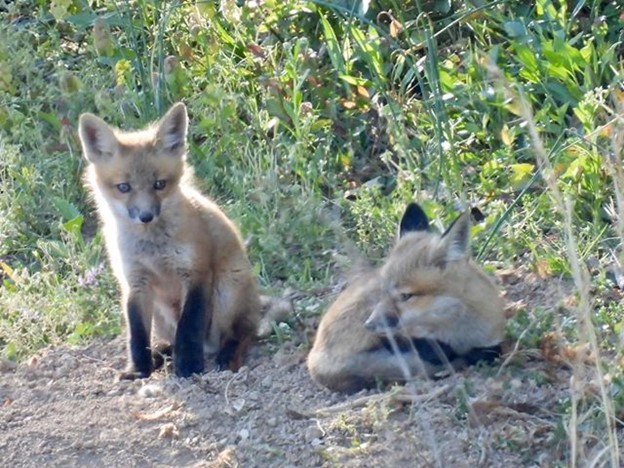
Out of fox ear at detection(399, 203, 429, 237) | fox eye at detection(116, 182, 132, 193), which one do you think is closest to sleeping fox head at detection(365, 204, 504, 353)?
fox ear at detection(399, 203, 429, 237)

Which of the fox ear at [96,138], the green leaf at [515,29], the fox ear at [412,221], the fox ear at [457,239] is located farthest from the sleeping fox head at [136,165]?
the green leaf at [515,29]

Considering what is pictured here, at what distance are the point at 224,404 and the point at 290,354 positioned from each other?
27.9 inches

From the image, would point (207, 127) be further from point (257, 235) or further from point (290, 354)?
point (290, 354)

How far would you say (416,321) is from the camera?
5.63 metres

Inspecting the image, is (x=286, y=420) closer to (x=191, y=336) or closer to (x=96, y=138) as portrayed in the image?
(x=191, y=336)

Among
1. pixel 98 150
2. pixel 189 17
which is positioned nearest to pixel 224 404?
pixel 98 150

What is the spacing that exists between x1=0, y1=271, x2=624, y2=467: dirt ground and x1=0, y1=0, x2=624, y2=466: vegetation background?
0.58 meters

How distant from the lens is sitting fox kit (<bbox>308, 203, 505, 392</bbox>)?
18.4 feet

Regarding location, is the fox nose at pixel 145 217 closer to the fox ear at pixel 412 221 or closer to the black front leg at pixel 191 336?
the black front leg at pixel 191 336

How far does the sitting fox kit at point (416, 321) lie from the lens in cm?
562

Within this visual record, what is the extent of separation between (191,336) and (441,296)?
1434 millimetres

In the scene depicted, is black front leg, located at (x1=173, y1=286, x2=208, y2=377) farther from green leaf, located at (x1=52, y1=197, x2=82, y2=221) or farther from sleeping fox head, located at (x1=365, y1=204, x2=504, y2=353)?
green leaf, located at (x1=52, y1=197, x2=82, y2=221)

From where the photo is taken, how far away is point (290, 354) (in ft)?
21.1

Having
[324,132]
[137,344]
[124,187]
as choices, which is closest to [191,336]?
[137,344]
